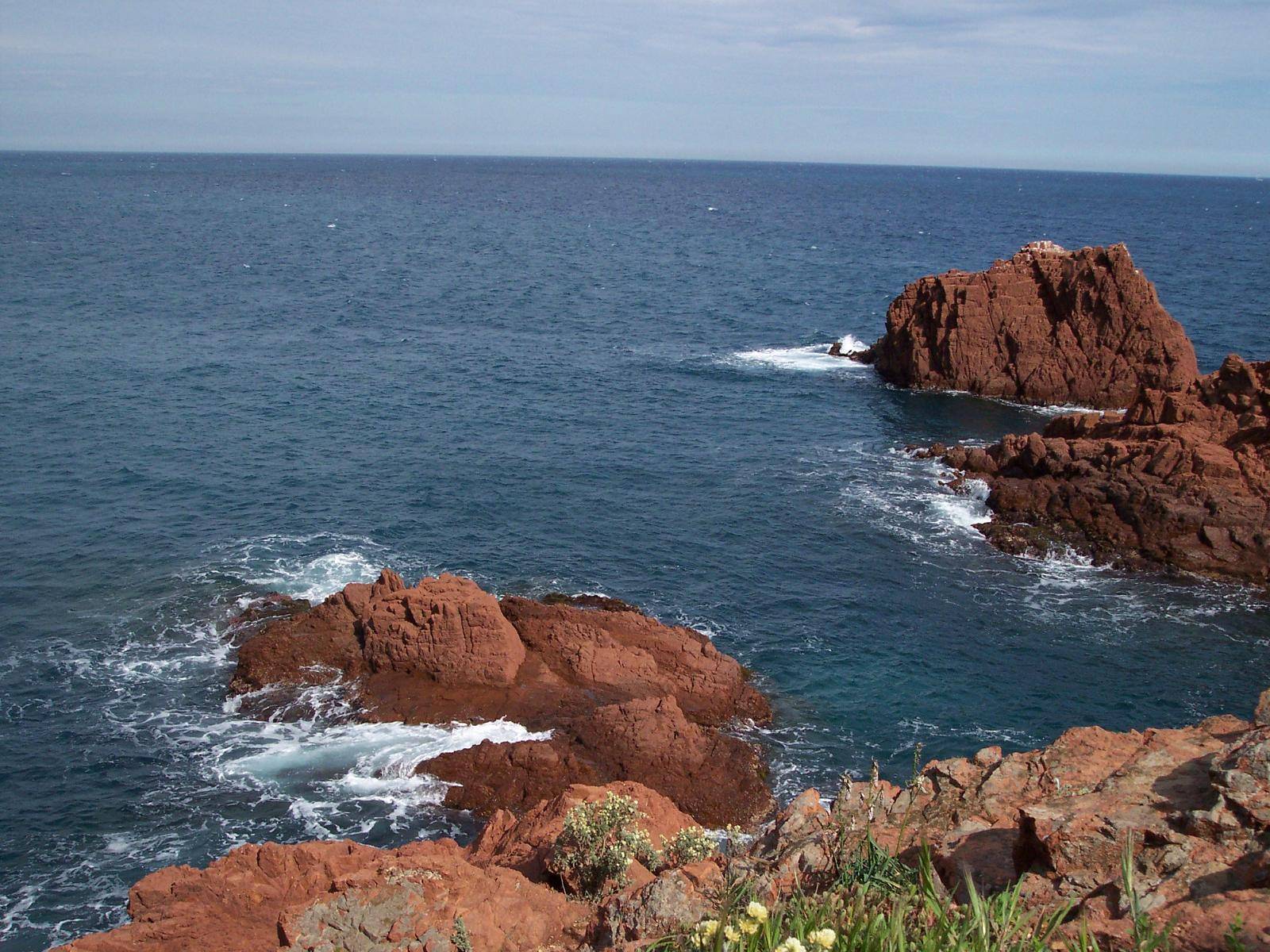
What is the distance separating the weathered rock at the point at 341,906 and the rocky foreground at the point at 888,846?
0.13 ft

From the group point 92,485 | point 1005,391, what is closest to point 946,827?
point 92,485

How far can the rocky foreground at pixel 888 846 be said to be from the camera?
13.3m

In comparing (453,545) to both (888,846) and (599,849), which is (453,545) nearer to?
(599,849)

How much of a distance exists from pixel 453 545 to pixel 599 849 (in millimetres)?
32771

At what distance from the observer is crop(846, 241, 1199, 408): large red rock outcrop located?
75.8 meters

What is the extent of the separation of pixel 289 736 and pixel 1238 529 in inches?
1766

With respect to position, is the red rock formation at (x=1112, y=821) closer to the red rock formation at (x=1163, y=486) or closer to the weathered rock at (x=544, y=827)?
the weathered rock at (x=544, y=827)

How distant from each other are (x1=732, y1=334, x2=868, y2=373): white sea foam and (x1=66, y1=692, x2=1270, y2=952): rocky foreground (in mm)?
69474

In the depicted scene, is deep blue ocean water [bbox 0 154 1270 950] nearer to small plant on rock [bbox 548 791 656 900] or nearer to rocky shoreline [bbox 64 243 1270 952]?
rocky shoreline [bbox 64 243 1270 952]

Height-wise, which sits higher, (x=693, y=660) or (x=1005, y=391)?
(x=1005, y=391)

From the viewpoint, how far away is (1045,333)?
79.9 meters

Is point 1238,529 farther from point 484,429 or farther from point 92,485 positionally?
point 92,485

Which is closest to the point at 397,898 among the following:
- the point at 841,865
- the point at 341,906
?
the point at 341,906

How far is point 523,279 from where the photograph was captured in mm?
136250
